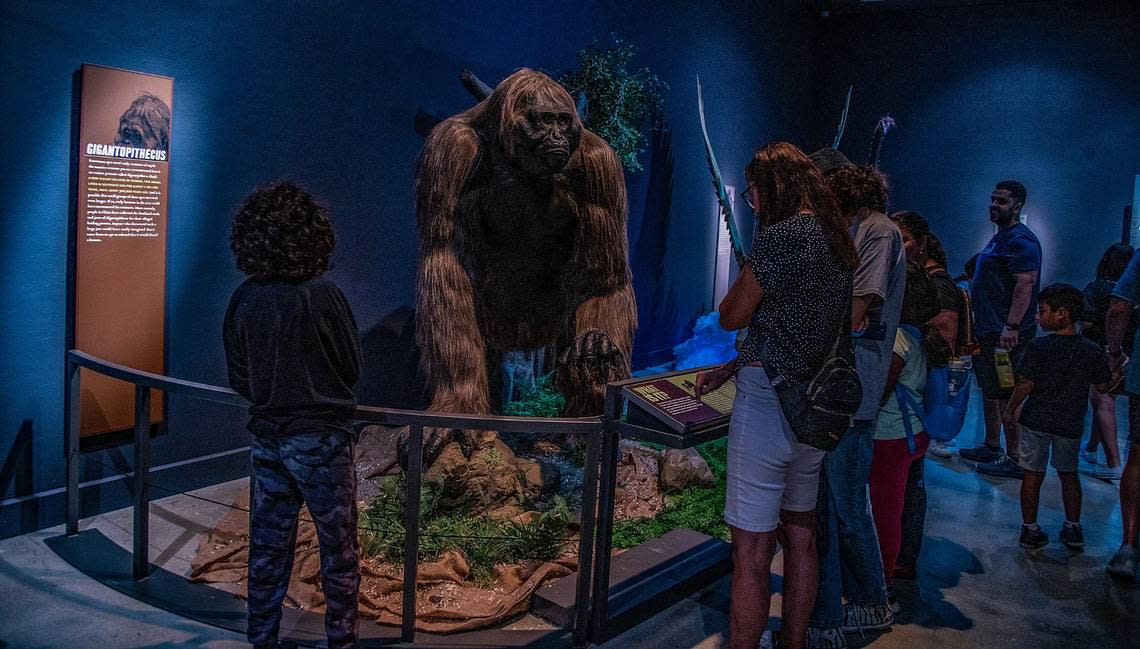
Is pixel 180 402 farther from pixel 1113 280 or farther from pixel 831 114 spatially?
pixel 831 114

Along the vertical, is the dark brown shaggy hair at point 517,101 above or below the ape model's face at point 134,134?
above

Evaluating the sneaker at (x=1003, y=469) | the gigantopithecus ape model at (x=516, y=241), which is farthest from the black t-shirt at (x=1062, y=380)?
the gigantopithecus ape model at (x=516, y=241)

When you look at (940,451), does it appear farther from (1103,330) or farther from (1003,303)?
(1103,330)

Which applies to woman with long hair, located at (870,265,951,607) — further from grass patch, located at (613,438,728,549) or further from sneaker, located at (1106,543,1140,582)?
sneaker, located at (1106,543,1140,582)

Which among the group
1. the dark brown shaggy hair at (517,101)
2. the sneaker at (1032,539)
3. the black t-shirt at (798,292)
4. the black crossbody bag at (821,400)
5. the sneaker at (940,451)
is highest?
the dark brown shaggy hair at (517,101)

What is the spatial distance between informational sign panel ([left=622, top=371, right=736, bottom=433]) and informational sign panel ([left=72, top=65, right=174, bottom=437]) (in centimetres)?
232

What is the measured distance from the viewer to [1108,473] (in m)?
4.62

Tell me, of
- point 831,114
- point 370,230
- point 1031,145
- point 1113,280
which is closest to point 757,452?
point 370,230

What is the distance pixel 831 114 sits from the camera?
32.1 feet

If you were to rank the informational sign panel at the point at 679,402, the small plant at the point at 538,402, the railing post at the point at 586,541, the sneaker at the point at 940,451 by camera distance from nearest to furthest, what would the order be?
the informational sign panel at the point at 679,402
the railing post at the point at 586,541
the small plant at the point at 538,402
the sneaker at the point at 940,451

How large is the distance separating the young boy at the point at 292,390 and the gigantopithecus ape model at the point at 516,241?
1017 mm

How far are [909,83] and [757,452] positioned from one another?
8.49 meters

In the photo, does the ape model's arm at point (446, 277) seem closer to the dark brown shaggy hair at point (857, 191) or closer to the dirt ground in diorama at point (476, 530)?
the dirt ground in diorama at point (476, 530)

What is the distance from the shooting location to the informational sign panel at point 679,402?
2115 millimetres
